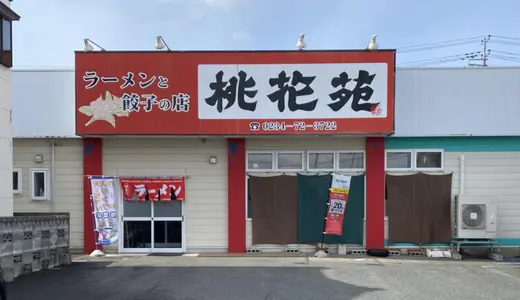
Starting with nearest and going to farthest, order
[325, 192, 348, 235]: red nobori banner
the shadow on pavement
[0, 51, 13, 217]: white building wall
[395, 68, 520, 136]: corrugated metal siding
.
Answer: the shadow on pavement < [0, 51, 13, 217]: white building wall < [325, 192, 348, 235]: red nobori banner < [395, 68, 520, 136]: corrugated metal siding

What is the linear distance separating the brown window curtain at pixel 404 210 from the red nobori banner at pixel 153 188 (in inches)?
224

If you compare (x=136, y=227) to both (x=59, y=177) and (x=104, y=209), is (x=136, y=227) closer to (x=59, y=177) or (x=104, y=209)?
(x=104, y=209)

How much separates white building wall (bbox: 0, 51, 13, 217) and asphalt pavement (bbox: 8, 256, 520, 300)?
174cm

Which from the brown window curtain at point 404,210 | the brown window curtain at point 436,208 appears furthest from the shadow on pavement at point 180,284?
the brown window curtain at point 436,208

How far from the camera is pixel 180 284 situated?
8.12 metres

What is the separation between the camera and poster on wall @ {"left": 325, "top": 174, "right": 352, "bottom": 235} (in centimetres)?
1115

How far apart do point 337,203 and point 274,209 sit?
1709mm

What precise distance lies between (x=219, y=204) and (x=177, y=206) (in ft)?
3.86

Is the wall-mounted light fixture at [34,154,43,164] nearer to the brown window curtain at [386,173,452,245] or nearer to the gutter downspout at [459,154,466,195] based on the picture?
the brown window curtain at [386,173,452,245]

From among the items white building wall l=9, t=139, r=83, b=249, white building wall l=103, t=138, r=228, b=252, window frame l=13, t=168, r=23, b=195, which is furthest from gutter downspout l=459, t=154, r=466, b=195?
window frame l=13, t=168, r=23, b=195

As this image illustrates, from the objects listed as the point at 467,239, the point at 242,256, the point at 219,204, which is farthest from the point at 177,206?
the point at 467,239

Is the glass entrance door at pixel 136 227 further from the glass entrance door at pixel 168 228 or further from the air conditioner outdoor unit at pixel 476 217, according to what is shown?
the air conditioner outdoor unit at pixel 476 217

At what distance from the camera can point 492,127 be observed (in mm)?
11289

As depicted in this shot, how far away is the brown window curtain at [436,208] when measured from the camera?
11312 mm
